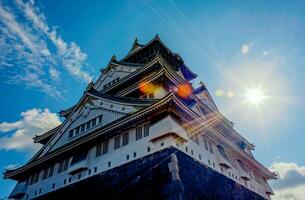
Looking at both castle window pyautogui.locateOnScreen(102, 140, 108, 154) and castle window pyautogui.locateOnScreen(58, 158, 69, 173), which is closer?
castle window pyautogui.locateOnScreen(102, 140, 108, 154)

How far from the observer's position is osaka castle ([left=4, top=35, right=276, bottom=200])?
14.6 metres

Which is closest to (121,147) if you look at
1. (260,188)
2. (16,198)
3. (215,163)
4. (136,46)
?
(215,163)

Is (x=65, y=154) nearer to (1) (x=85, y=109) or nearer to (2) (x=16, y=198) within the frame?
(1) (x=85, y=109)

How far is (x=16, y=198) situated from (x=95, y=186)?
9.45 meters

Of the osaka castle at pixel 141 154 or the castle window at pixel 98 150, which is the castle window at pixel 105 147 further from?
the castle window at pixel 98 150

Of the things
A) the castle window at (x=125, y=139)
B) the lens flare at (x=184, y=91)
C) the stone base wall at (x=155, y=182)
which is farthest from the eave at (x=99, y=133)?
the lens flare at (x=184, y=91)

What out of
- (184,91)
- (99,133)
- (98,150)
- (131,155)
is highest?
(184,91)

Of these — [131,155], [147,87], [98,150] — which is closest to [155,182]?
[131,155]

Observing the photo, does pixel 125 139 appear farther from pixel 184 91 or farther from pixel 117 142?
pixel 184 91

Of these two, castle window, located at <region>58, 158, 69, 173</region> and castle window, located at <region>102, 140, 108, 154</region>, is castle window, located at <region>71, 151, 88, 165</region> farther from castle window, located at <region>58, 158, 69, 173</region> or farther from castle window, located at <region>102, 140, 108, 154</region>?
castle window, located at <region>102, 140, 108, 154</region>

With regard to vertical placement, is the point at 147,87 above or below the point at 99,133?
above

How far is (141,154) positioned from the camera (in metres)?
15.5

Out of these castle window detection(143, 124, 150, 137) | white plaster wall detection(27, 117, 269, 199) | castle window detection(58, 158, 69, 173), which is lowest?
white plaster wall detection(27, 117, 269, 199)

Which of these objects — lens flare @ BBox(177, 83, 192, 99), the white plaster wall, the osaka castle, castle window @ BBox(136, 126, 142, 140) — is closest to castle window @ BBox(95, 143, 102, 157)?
the osaka castle
